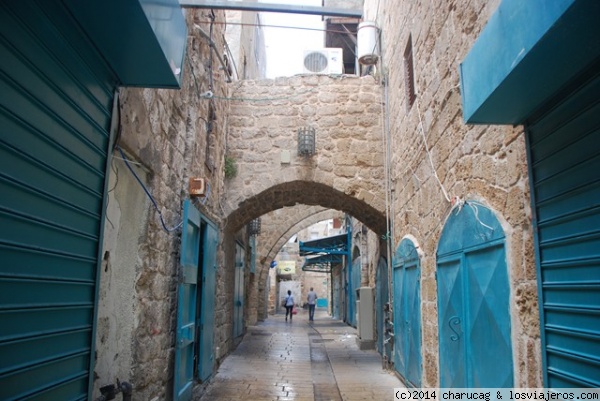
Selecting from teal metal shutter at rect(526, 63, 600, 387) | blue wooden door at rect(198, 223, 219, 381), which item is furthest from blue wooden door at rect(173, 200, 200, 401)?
teal metal shutter at rect(526, 63, 600, 387)

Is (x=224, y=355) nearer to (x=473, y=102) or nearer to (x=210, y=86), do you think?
(x=210, y=86)

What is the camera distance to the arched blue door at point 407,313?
15.2ft

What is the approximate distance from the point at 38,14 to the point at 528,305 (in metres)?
2.55

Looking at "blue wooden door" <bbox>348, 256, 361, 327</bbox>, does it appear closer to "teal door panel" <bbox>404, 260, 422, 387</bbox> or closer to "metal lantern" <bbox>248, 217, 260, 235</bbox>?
"metal lantern" <bbox>248, 217, 260, 235</bbox>

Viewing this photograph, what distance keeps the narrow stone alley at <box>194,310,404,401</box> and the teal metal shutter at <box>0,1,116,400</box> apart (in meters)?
3.21

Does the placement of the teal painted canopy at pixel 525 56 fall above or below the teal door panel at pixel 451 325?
above

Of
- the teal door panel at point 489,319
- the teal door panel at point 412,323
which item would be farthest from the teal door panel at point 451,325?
the teal door panel at point 412,323

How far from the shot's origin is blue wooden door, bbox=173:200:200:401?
399cm

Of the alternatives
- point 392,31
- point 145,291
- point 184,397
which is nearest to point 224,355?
point 184,397

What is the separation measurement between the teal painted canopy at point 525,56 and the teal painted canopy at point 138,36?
4.89 feet

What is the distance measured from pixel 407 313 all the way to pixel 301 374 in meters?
2.02

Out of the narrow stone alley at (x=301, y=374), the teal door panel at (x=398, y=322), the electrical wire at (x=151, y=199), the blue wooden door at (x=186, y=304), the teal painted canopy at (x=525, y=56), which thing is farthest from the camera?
the teal door panel at (x=398, y=322)

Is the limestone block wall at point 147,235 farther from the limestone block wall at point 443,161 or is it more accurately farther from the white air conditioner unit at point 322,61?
the white air conditioner unit at point 322,61

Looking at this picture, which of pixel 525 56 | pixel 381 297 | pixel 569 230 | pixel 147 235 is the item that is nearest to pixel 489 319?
pixel 569 230
